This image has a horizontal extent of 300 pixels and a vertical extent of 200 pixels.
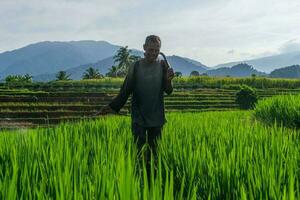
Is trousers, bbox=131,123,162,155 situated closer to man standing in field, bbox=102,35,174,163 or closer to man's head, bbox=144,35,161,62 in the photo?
man standing in field, bbox=102,35,174,163

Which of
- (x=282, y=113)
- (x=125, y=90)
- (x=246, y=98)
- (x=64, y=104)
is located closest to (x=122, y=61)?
(x=64, y=104)

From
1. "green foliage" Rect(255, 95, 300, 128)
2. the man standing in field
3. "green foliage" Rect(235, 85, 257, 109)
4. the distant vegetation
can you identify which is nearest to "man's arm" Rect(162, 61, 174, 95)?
the man standing in field

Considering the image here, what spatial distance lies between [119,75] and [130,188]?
10033cm

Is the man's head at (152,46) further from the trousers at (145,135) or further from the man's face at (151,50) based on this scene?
the trousers at (145,135)

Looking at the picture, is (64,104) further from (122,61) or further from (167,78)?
(122,61)

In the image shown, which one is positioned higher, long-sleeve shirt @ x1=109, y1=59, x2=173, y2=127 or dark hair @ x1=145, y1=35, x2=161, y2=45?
dark hair @ x1=145, y1=35, x2=161, y2=45

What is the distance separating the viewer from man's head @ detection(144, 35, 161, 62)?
16.2 feet

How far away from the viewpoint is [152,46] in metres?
4.93

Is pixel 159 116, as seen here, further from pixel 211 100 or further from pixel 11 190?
pixel 211 100

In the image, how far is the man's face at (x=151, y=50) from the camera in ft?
16.2

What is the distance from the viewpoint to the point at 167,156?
3.99 m

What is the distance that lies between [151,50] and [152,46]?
0.04 m

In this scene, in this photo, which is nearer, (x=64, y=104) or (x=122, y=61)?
(x=64, y=104)

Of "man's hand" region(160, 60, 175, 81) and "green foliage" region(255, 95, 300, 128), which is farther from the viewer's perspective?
"green foliage" region(255, 95, 300, 128)
